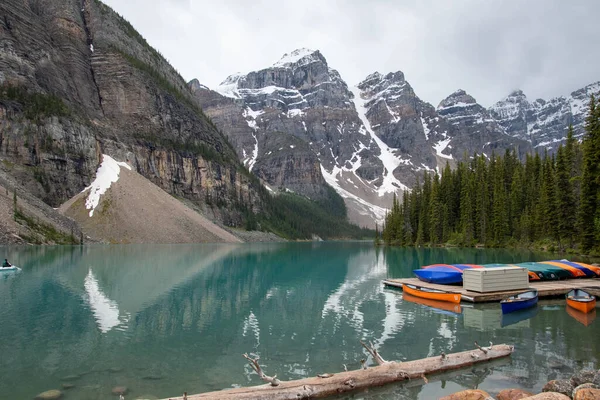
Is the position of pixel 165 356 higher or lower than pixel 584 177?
lower

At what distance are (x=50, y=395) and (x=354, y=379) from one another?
29.6 feet

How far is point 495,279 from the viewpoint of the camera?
29625mm

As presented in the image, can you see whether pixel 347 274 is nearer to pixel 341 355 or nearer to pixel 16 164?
pixel 341 355

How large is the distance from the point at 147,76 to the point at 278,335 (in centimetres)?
17300

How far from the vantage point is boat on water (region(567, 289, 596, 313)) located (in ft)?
83.3

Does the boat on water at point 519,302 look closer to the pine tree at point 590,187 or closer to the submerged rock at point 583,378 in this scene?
the submerged rock at point 583,378

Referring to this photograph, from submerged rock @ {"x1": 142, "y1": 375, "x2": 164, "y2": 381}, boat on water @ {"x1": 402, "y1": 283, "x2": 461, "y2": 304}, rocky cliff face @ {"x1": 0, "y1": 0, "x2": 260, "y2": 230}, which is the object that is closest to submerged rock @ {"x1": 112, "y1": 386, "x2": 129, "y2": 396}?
submerged rock @ {"x1": 142, "y1": 375, "x2": 164, "y2": 381}

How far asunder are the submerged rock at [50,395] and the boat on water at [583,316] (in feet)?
80.0

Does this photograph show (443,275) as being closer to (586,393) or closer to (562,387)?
(562,387)

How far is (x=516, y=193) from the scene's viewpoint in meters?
92.1

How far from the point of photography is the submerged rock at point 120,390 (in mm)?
12719

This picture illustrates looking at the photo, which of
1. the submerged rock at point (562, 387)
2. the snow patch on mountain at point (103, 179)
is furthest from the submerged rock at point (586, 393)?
the snow patch on mountain at point (103, 179)

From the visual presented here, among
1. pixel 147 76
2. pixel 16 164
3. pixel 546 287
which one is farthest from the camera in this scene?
pixel 147 76

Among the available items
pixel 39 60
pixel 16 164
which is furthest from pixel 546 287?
pixel 39 60
